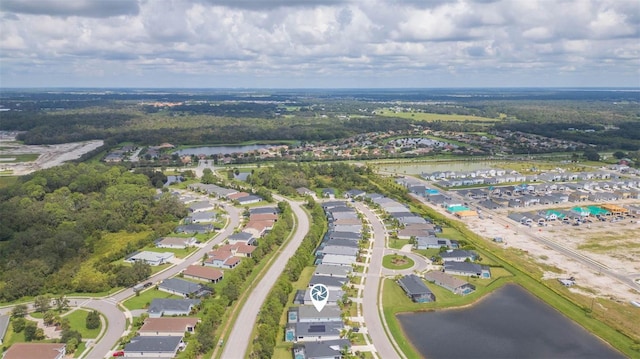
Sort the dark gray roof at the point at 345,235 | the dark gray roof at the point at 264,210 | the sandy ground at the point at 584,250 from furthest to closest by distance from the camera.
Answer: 1. the dark gray roof at the point at 264,210
2. the dark gray roof at the point at 345,235
3. the sandy ground at the point at 584,250

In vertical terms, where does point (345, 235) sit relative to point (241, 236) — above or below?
above

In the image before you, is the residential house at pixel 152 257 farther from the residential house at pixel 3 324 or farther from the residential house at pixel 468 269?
the residential house at pixel 468 269

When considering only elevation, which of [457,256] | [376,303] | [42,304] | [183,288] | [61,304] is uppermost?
[42,304]

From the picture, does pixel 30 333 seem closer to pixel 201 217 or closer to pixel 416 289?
pixel 201 217

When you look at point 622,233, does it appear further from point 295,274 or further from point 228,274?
point 228,274

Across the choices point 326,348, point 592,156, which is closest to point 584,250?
point 326,348

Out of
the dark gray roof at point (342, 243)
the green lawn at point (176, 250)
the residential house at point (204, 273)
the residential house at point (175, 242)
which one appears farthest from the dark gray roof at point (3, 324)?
the dark gray roof at point (342, 243)
